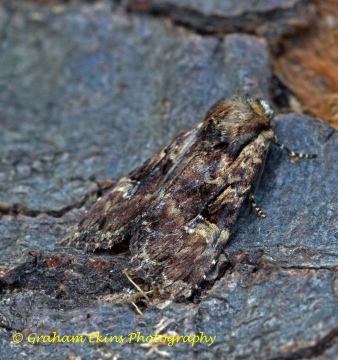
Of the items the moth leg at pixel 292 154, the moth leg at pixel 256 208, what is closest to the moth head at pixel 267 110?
the moth leg at pixel 292 154

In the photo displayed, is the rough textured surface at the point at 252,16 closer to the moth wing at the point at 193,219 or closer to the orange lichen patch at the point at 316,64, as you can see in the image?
the orange lichen patch at the point at 316,64

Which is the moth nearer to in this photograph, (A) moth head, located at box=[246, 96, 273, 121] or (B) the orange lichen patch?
(A) moth head, located at box=[246, 96, 273, 121]

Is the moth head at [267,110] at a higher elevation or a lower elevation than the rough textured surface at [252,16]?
lower

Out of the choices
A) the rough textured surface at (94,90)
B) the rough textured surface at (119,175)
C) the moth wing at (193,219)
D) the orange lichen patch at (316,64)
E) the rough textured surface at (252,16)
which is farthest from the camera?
the rough textured surface at (252,16)

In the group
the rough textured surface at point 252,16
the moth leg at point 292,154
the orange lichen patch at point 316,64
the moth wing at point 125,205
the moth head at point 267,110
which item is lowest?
the moth wing at point 125,205

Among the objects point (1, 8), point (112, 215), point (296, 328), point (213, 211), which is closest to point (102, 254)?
point (112, 215)
